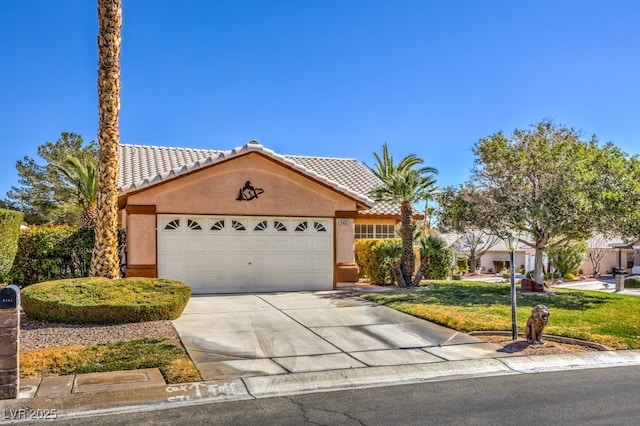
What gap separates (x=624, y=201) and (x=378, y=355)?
11389 millimetres

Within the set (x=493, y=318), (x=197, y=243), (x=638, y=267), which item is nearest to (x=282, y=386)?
(x=493, y=318)

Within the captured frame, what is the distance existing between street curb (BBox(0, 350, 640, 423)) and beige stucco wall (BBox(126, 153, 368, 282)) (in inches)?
384

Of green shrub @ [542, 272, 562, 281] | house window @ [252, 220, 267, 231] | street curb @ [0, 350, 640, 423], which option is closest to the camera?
street curb @ [0, 350, 640, 423]

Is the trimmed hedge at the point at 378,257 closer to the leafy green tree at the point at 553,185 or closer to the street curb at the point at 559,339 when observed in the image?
the leafy green tree at the point at 553,185

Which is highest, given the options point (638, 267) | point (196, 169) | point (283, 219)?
point (196, 169)

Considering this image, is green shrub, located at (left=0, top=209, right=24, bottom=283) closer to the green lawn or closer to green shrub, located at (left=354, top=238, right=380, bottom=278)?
the green lawn

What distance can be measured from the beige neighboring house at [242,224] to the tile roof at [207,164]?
5cm

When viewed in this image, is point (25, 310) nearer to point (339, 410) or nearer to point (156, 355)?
point (156, 355)

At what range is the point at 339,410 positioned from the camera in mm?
6691

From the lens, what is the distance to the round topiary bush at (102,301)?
432 inches

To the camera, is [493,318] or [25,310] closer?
[25,310]

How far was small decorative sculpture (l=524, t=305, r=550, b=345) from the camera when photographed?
10.2 meters

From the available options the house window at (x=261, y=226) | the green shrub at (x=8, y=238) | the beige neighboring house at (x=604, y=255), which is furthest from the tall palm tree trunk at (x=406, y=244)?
the beige neighboring house at (x=604, y=255)

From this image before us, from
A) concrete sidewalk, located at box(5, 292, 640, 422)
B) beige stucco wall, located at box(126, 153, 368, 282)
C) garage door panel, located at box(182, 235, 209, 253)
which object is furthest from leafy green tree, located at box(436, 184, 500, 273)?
garage door panel, located at box(182, 235, 209, 253)
